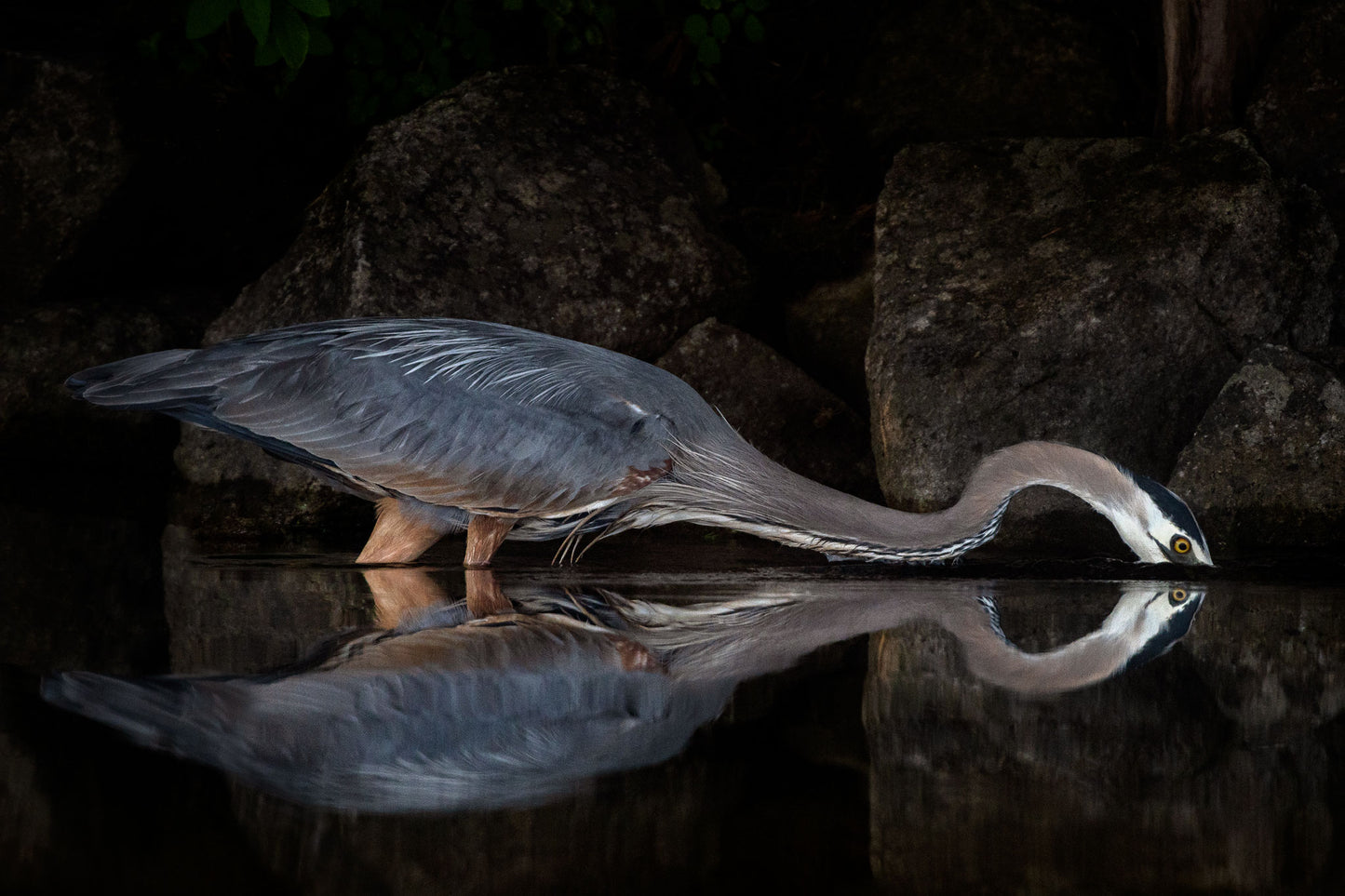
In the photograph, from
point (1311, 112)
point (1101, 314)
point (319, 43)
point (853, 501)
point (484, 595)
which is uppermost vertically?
point (319, 43)

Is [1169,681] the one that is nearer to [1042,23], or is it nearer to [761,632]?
[761,632]

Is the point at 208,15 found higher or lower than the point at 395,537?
higher

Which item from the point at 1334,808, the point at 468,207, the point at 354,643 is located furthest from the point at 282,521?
the point at 1334,808

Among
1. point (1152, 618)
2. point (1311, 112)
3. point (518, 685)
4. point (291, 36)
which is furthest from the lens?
point (1311, 112)

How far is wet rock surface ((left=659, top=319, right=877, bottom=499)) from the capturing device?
6555 millimetres

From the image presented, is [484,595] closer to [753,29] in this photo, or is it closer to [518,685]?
[518,685]

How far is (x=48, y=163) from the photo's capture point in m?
7.73

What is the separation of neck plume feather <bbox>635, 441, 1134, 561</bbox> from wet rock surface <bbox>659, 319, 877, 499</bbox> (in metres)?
1.54

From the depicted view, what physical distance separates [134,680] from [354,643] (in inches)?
22.8

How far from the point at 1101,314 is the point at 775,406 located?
65.0 inches

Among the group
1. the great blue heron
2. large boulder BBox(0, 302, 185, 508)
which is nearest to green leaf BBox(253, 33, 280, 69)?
the great blue heron

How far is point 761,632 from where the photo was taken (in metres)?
3.61

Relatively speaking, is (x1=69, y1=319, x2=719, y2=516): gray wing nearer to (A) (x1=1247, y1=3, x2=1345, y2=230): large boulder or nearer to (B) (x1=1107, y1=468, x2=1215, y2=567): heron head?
(B) (x1=1107, y1=468, x2=1215, y2=567): heron head

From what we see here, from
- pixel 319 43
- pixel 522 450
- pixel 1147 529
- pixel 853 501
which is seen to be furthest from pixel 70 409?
pixel 1147 529
